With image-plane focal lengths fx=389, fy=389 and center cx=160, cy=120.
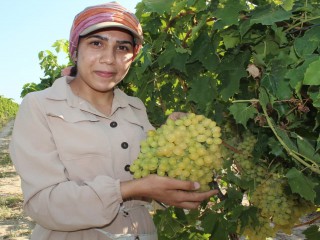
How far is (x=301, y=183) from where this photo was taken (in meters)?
2.17

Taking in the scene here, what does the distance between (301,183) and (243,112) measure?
0.51 m

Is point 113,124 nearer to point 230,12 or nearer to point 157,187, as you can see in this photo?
point 157,187

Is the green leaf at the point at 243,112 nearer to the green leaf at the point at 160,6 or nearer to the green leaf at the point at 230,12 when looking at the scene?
the green leaf at the point at 230,12

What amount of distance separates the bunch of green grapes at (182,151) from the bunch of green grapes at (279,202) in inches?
58.8

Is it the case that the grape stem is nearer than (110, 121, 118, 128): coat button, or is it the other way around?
the grape stem

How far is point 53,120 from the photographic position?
2.28 metres

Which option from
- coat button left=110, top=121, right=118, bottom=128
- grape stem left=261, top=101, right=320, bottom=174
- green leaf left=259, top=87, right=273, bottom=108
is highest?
green leaf left=259, top=87, right=273, bottom=108

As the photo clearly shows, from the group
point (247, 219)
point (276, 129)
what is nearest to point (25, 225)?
point (247, 219)

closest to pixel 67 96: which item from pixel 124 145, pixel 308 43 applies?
pixel 124 145

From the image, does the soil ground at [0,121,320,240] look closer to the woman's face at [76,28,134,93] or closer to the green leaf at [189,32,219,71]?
the green leaf at [189,32,219,71]

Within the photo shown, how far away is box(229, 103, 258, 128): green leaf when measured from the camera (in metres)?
2.19

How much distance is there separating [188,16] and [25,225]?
299 inches

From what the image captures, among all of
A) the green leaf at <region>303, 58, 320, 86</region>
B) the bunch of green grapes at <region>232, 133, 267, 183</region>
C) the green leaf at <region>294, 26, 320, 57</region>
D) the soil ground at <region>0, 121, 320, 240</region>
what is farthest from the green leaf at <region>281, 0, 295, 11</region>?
the soil ground at <region>0, 121, 320, 240</region>

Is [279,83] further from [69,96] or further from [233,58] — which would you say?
[69,96]
